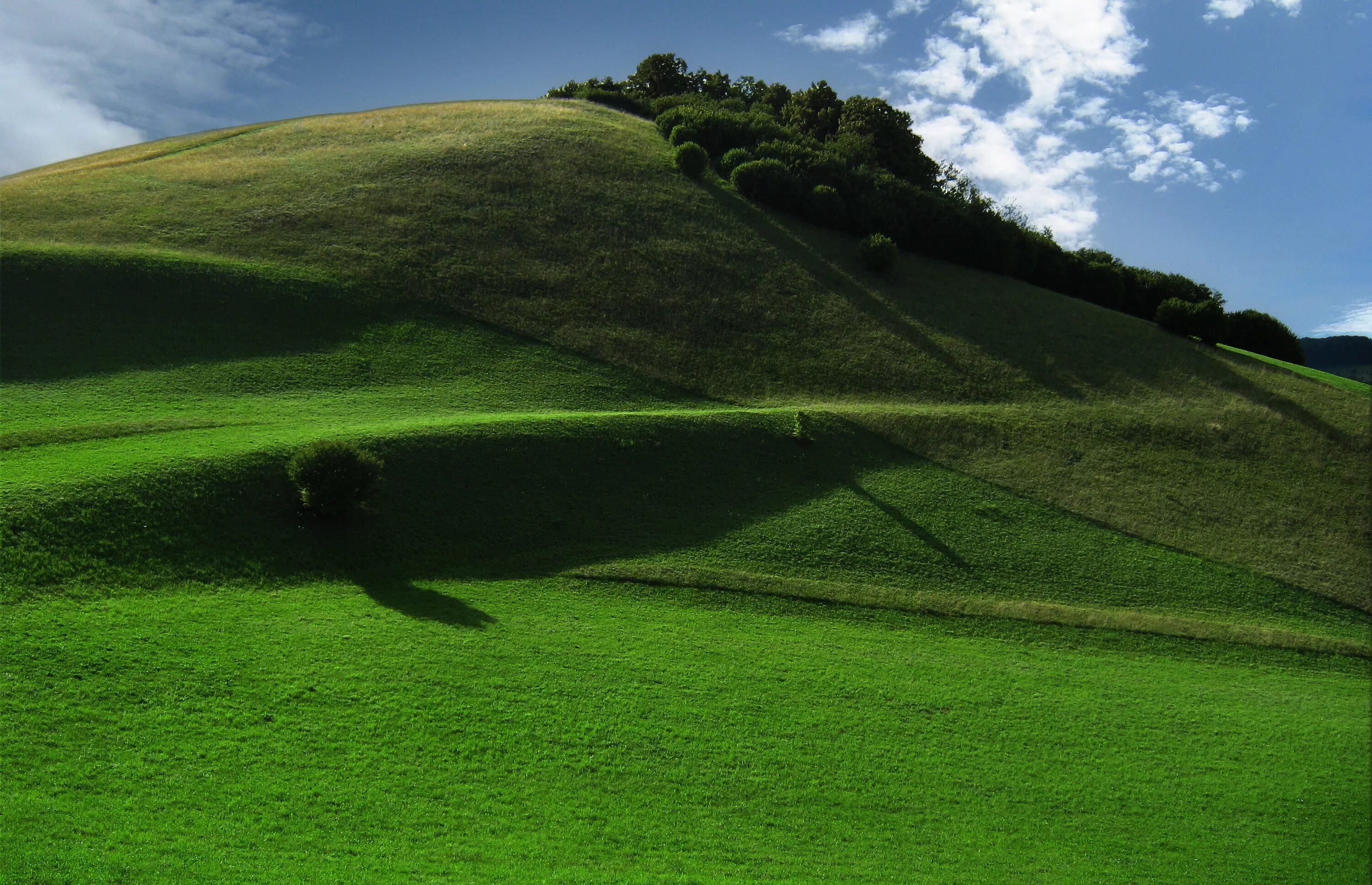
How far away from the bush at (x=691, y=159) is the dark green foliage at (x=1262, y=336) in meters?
39.1

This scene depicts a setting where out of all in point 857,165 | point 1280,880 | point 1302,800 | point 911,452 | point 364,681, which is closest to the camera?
point 1280,880

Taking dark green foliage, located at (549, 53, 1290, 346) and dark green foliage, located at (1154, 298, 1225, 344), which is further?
dark green foliage, located at (549, 53, 1290, 346)

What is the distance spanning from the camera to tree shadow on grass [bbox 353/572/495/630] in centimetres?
2192

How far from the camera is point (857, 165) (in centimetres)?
6681

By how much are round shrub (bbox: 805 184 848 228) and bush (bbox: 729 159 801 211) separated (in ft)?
3.44

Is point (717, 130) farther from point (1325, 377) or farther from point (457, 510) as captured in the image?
point (457, 510)

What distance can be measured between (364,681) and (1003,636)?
18.5 metres

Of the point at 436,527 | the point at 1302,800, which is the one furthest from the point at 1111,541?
the point at 436,527

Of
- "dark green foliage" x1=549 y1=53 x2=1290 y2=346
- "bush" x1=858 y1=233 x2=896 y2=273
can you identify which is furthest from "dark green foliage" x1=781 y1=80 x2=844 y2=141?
"bush" x1=858 y1=233 x2=896 y2=273

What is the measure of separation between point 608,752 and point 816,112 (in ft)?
245

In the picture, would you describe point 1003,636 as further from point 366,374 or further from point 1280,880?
point 366,374

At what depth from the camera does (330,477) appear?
80.8 feet

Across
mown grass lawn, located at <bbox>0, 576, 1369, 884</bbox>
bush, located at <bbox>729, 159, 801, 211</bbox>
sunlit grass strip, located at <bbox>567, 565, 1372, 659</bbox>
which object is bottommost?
mown grass lawn, located at <bbox>0, 576, 1369, 884</bbox>

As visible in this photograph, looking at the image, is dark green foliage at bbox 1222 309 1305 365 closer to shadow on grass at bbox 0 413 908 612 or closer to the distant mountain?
the distant mountain
